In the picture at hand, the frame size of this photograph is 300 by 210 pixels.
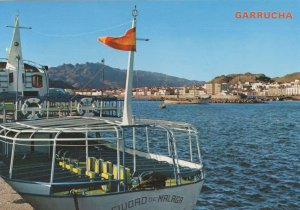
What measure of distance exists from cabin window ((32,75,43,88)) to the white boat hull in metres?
28.5

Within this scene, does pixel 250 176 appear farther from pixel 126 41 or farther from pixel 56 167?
pixel 126 41

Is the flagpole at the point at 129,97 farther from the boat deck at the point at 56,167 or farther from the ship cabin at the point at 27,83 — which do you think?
the ship cabin at the point at 27,83

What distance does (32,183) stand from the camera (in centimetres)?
1494

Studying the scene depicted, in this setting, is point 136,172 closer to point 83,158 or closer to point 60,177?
point 60,177

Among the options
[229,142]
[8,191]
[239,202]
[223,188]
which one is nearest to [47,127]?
[8,191]

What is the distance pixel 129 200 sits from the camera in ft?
46.7

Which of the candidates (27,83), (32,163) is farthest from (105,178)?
(27,83)

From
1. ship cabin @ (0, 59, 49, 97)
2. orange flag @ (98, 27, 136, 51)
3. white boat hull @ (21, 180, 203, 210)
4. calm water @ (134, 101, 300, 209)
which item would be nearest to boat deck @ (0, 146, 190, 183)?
white boat hull @ (21, 180, 203, 210)

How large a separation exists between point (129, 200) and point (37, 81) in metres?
30.5

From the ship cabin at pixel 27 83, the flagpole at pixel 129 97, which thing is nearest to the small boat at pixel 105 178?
the flagpole at pixel 129 97

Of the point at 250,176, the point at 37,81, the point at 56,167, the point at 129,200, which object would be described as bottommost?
the point at 250,176

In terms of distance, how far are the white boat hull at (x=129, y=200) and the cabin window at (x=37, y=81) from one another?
28.5 metres

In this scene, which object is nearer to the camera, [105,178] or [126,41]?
[126,41]

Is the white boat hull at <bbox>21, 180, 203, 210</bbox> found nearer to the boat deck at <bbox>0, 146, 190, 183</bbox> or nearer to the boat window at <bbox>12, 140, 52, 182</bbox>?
the boat deck at <bbox>0, 146, 190, 183</bbox>
